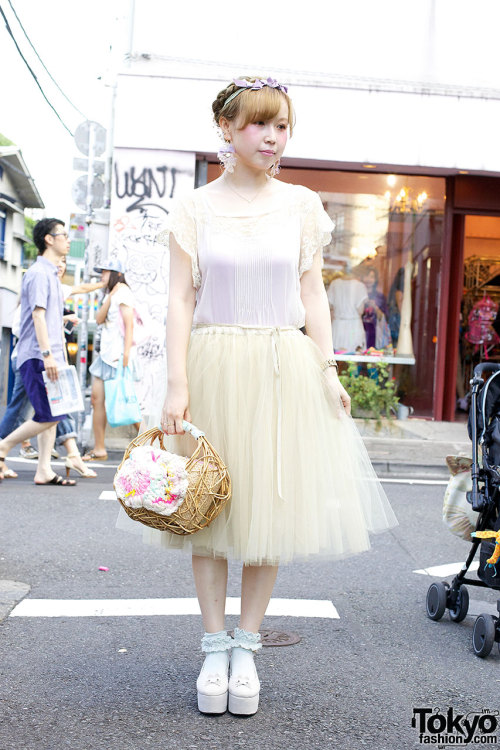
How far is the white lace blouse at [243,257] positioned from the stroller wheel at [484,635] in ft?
5.08

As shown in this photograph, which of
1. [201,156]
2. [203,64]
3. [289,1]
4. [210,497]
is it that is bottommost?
[210,497]

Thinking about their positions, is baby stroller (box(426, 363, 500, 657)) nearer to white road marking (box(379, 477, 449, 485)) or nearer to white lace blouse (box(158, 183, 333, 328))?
white lace blouse (box(158, 183, 333, 328))

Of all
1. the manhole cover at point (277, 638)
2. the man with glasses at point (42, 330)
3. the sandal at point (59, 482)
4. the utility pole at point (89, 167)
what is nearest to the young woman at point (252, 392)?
the manhole cover at point (277, 638)

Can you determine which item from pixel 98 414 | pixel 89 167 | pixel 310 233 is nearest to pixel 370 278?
pixel 89 167

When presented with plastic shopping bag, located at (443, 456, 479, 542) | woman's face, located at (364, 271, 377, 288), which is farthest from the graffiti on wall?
plastic shopping bag, located at (443, 456, 479, 542)

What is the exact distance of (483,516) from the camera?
391 centimetres

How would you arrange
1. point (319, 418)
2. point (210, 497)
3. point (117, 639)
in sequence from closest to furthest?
point (210, 497)
point (319, 418)
point (117, 639)

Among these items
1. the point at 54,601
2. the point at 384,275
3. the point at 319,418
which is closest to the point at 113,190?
the point at 384,275

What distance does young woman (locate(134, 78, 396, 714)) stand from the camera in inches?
117

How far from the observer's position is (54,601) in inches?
169

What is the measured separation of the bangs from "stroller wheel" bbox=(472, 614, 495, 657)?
219cm

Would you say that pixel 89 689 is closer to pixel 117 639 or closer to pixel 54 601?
pixel 117 639

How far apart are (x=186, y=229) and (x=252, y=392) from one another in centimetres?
60

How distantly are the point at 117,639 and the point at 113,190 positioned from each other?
7679mm
